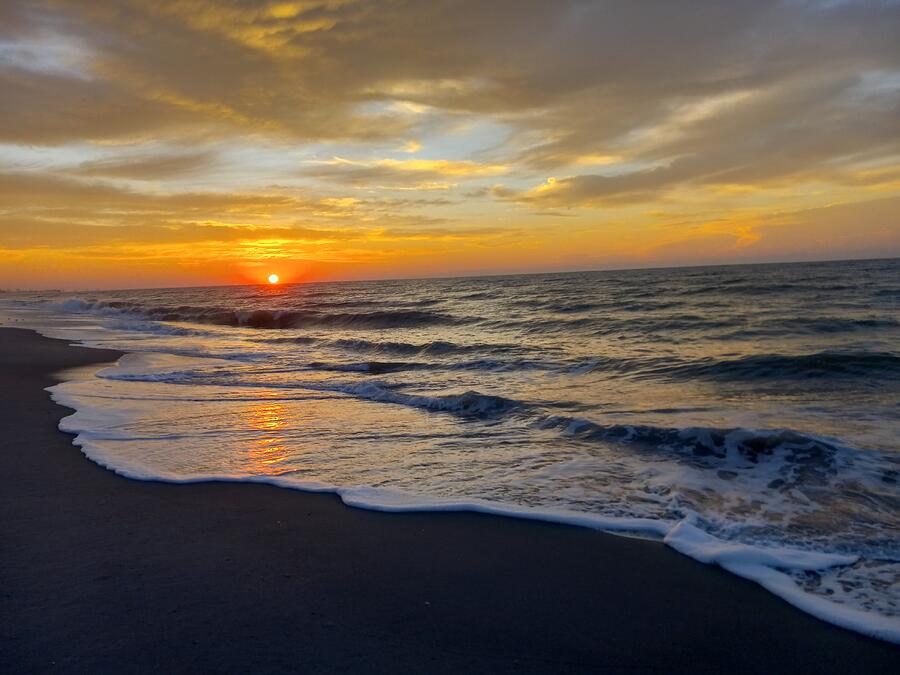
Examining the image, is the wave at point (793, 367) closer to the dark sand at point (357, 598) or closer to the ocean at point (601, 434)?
the ocean at point (601, 434)

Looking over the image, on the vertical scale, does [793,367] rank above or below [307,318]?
below

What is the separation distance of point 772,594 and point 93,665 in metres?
3.72

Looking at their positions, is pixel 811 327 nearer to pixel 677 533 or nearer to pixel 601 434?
pixel 601 434

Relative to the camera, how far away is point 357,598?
11.8 ft

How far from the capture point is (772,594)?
369 centimetres

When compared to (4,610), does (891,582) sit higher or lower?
lower

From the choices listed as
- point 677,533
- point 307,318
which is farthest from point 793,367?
point 307,318

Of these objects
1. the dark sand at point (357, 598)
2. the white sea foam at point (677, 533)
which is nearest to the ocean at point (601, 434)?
the white sea foam at point (677, 533)

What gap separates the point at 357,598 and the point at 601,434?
484 cm

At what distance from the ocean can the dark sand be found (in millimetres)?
393

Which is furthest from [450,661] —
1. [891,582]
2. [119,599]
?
[891,582]

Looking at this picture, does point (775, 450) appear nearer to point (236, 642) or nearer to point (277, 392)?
point (236, 642)

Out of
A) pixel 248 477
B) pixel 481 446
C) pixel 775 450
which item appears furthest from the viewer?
pixel 481 446

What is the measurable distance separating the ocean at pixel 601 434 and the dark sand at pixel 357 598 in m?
0.39
